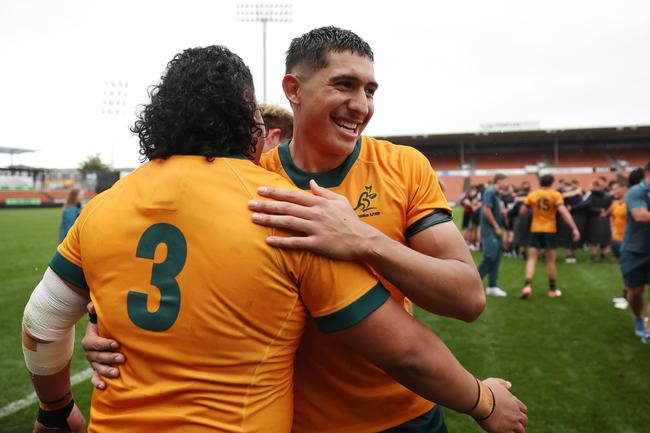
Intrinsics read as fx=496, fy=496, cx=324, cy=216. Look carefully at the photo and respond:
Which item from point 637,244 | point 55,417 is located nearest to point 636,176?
point 637,244

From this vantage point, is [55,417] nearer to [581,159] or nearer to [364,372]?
[364,372]

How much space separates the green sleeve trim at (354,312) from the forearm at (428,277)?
0.11m

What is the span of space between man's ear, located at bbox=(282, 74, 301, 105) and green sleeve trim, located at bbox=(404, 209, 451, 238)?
0.75m

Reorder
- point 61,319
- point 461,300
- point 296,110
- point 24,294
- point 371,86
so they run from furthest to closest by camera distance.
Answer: point 24,294, point 296,110, point 371,86, point 61,319, point 461,300

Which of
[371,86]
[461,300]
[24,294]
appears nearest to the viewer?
[461,300]

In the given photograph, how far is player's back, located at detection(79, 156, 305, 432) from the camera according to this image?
3.82 feet

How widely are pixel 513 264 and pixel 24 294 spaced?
10.7 m

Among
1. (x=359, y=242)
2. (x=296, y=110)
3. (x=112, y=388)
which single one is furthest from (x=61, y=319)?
(x=296, y=110)

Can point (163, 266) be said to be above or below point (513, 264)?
above

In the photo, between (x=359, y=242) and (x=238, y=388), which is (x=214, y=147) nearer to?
(x=359, y=242)

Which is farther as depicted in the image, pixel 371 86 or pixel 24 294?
pixel 24 294

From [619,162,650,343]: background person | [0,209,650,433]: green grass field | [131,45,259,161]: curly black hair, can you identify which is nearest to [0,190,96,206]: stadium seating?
[0,209,650,433]: green grass field

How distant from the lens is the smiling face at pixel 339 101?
6.05ft

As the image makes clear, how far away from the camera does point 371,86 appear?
1.89 meters
